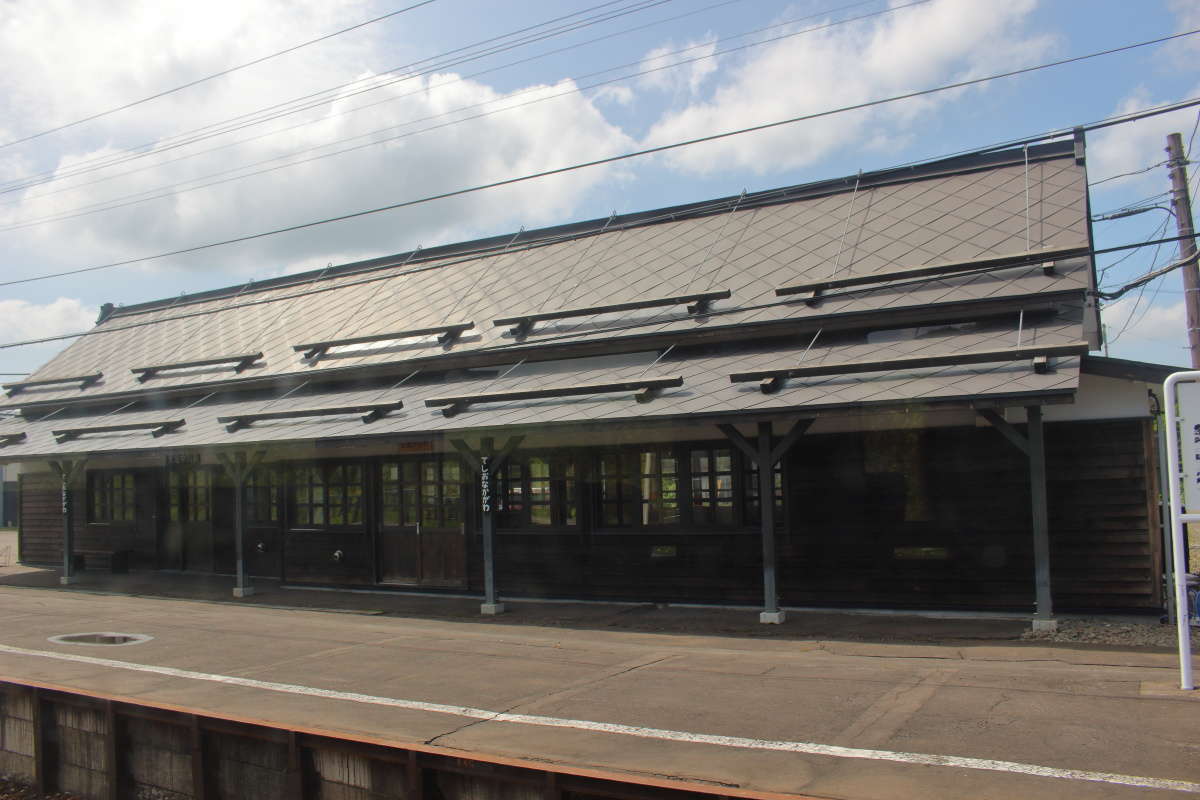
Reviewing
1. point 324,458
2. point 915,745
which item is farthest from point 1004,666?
point 324,458

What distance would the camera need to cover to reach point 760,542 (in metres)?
13.0

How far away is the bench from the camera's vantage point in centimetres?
2045

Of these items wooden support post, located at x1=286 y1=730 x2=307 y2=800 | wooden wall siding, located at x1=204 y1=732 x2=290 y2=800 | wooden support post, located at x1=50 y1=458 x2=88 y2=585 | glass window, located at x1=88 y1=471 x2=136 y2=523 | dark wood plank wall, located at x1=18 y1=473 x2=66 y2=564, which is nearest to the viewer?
wooden support post, located at x1=286 y1=730 x2=307 y2=800

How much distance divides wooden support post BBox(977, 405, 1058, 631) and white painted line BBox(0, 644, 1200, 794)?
468cm

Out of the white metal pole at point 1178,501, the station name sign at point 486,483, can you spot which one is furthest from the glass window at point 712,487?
the white metal pole at point 1178,501

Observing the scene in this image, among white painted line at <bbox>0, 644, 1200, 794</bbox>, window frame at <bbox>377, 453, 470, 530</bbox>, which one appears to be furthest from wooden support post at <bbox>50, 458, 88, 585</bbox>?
white painted line at <bbox>0, 644, 1200, 794</bbox>

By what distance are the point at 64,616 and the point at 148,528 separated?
6.13 m

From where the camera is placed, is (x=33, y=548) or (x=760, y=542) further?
(x=33, y=548)

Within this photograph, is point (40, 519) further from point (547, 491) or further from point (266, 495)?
point (547, 491)

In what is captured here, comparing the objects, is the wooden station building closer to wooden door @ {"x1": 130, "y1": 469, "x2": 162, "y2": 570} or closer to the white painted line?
wooden door @ {"x1": 130, "y1": 469, "x2": 162, "y2": 570}

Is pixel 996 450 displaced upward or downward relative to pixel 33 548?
upward

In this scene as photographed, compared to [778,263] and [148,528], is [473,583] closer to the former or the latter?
[778,263]

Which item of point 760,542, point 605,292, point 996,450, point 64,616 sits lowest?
point 64,616

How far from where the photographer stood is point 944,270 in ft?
40.9
